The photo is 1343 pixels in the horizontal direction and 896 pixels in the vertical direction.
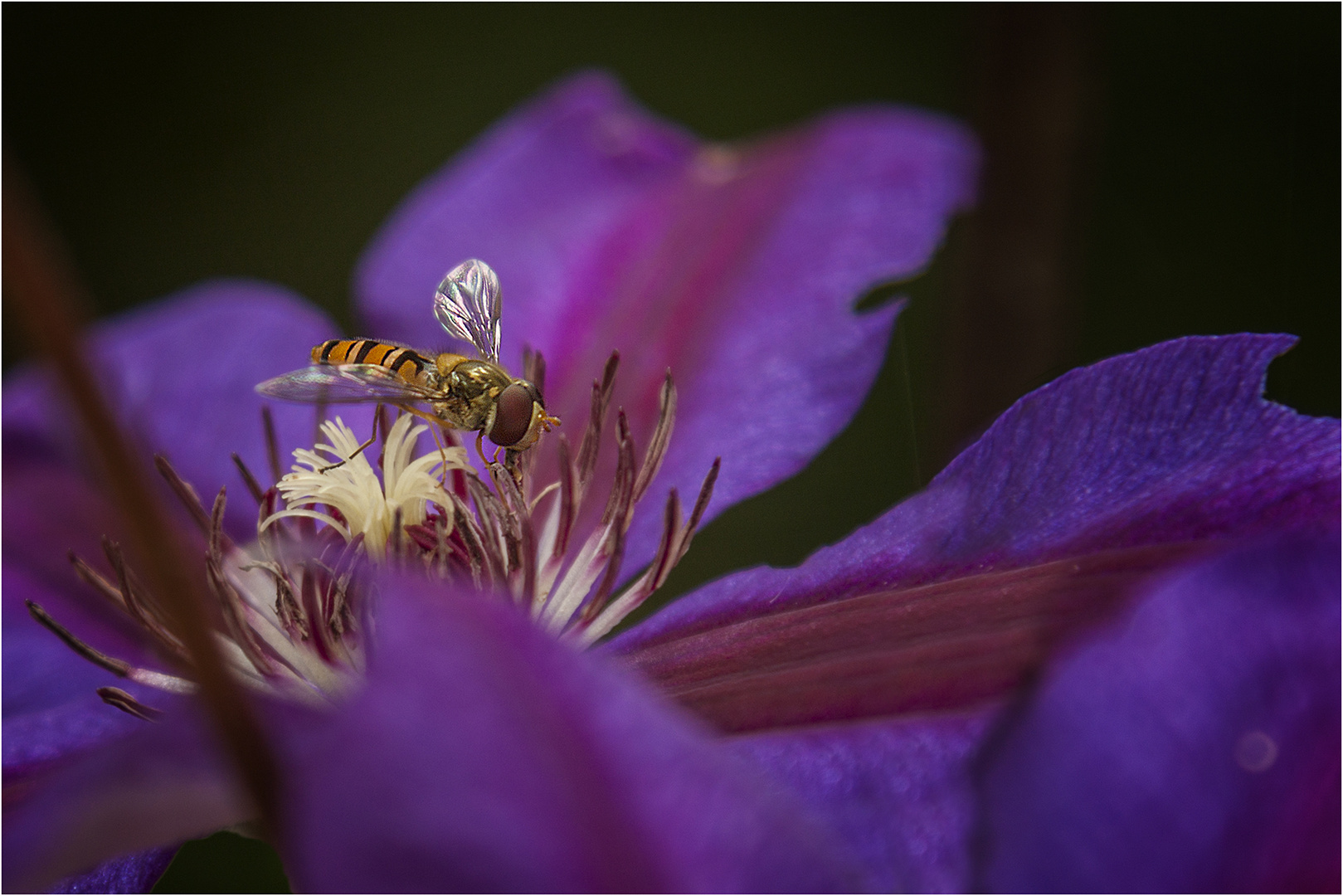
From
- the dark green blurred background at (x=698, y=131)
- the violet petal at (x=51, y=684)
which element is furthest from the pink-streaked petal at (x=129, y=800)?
the dark green blurred background at (x=698, y=131)

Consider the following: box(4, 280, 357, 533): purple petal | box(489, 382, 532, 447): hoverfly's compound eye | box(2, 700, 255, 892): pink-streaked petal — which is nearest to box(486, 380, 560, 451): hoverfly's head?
box(489, 382, 532, 447): hoverfly's compound eye

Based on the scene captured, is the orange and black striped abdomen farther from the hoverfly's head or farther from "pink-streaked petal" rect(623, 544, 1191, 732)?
"pink-streaked petal" rect(623, 544, 1191, 732)

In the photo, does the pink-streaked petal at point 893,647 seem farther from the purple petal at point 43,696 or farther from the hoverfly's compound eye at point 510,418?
the purple petal at point 43,696

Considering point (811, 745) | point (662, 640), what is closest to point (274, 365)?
point (662, 640)

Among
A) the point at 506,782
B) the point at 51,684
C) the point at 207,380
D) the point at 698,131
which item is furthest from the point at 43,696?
the point at 698,131

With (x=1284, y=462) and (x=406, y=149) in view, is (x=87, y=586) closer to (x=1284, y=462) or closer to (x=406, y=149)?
(x=1284, y=462)

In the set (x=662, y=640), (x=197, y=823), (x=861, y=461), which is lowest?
(x=861, y=461)

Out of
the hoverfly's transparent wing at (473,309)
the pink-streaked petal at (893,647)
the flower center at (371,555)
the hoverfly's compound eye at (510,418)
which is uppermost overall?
the hoverfly's transparent wing at (473,309)
